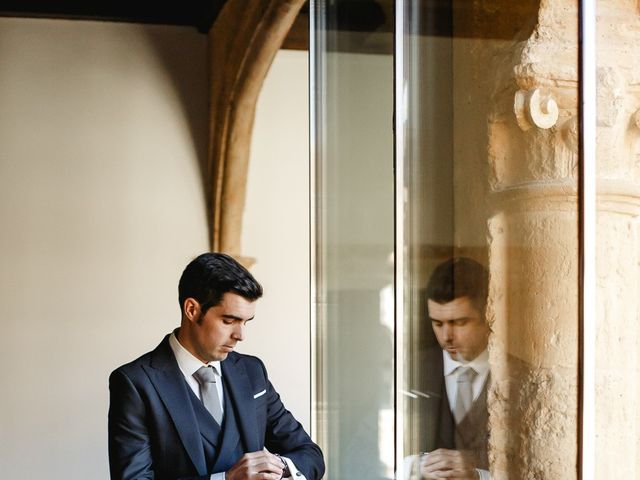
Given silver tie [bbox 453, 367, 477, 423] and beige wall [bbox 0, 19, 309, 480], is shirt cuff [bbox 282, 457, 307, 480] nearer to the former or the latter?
silver tie [bbox 453, 367, 477, 423]

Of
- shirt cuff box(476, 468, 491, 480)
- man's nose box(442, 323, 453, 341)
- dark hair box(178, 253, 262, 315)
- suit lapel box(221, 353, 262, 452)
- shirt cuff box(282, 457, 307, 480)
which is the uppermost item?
dark hair box(178, 253, 262, 315)

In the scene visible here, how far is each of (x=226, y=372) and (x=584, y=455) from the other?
1132 mm

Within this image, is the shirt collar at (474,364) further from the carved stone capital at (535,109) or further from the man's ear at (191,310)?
the man's ear at (191,310)

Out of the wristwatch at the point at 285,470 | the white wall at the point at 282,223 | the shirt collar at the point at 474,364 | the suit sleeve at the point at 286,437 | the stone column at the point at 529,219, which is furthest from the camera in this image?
the white wall at the point at 282,223

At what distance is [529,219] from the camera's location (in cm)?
175

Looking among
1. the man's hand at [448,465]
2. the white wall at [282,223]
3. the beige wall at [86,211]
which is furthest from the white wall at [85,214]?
the man's hand at [448,465]

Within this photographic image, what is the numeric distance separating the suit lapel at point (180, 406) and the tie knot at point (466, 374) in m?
0.72

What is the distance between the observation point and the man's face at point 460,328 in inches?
76.5

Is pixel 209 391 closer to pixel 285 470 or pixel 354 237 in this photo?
pixel 285 470

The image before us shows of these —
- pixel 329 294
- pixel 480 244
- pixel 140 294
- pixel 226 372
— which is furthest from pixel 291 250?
pixel 480 244

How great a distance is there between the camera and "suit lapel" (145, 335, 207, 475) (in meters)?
2.35

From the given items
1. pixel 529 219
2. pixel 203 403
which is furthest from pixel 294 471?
pixel 529 219

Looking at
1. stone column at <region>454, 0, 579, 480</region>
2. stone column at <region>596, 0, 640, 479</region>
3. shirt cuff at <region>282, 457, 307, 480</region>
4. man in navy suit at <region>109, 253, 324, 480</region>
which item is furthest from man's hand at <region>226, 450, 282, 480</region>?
stone column at <region>596, 0, 640, 479</region>

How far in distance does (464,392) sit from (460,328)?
139 mm
